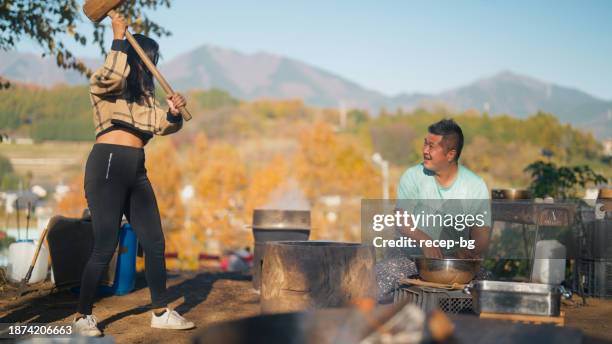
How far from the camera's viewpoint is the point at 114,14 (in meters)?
5.20

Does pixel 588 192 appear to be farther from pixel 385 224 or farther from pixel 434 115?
pixel 434 115

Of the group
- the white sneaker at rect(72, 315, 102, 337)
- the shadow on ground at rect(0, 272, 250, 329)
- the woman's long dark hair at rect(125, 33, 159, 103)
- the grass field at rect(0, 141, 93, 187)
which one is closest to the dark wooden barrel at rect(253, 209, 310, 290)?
the shadow on ground at rect(0, 272, 250, 329)

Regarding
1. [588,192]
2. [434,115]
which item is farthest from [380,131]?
[588,192]

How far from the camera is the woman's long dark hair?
16.9 feet

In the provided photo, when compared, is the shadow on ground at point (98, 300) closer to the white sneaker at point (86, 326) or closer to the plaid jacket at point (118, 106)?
the white sneaker at point (86, 326)

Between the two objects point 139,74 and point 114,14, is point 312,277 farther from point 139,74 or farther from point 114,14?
point 114,14

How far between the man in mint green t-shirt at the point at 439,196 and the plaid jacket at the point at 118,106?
2.03m

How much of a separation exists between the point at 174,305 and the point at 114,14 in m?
2.71

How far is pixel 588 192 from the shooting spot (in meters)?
12.1

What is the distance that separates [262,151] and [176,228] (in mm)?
83056

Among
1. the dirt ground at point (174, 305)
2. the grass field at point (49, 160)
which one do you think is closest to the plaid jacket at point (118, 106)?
the dirt ground at point (174, 305)

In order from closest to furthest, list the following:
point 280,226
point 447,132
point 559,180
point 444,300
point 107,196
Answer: point 444,300 → point 107,196 → point 447,132 → point 280,226 → point 559,180

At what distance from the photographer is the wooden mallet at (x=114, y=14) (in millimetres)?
5051

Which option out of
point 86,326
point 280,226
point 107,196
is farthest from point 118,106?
point 280,226
